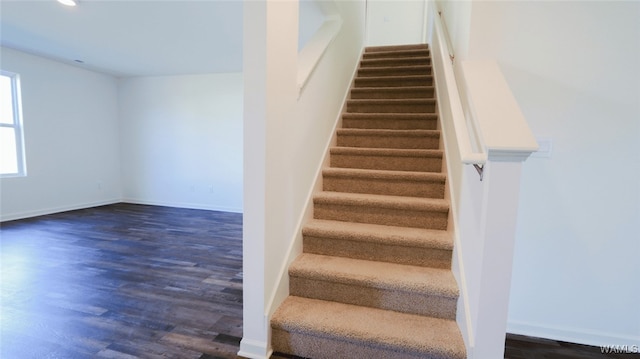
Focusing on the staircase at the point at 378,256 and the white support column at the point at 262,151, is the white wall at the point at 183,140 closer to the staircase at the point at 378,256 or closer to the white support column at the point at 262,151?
the staircase at the point at 378,256

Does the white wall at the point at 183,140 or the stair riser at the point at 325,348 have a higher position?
the white wall at the point at 183,140

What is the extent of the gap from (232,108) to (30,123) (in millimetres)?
3030

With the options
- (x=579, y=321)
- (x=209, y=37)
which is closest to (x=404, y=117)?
(x=579, y=321)

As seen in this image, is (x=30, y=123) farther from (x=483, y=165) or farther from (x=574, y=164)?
(x=574, y=164)

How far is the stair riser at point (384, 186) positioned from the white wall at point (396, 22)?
160 inches

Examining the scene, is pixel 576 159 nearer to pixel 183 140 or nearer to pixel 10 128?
pixel 183 140

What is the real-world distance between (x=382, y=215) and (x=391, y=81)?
2.00m

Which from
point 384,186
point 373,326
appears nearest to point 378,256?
point 373,326

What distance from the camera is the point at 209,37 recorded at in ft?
11.4

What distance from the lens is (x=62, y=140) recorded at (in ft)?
15.8

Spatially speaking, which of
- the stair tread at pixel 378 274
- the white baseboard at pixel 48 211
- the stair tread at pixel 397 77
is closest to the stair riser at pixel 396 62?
the stair tread at pixel 397 77

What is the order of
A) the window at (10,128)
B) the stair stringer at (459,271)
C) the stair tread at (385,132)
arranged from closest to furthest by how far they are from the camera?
1. the stair stringer at (459,271)
2. the stair tread at (385,132)
3. the window at (10,128)

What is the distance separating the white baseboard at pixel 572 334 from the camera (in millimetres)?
1654

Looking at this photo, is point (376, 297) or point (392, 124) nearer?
point (376, 297)
